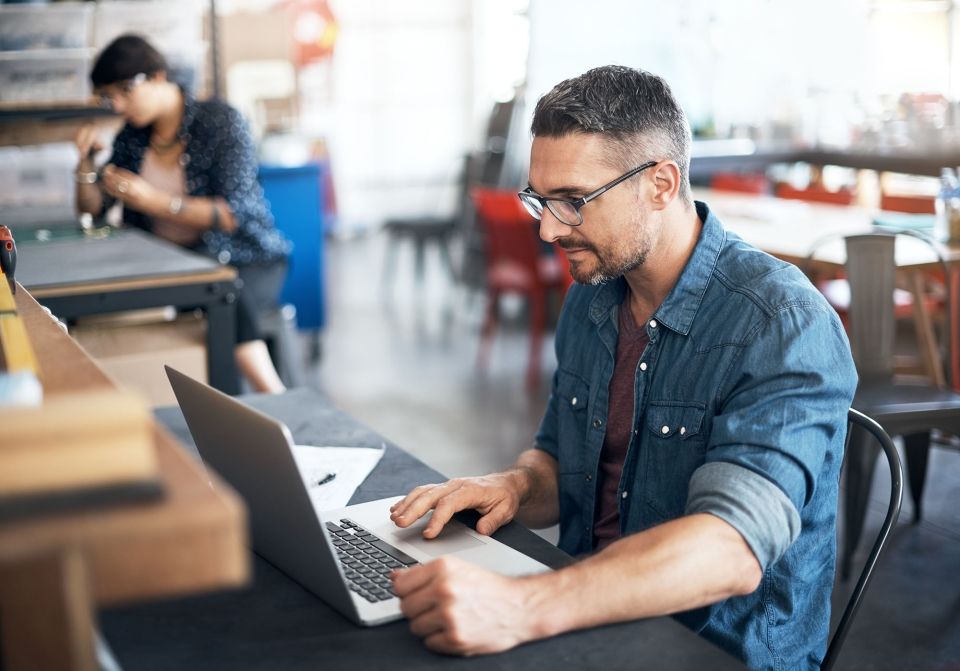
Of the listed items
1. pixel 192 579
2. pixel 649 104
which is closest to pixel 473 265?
pixel 649 104

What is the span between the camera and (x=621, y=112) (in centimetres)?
144

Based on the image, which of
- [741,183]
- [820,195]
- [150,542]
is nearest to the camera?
[150,542]

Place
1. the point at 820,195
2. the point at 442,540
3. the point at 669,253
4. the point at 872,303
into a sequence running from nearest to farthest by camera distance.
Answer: the point at 442,540 < the point at 669,253 < the point at 872,303 < the point at 820,195

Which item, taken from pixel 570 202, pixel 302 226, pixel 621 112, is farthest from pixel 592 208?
pixel 302 226

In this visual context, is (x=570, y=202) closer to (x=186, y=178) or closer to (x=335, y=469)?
(x=335, y=469)

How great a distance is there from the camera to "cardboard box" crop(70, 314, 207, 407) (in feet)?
9.52

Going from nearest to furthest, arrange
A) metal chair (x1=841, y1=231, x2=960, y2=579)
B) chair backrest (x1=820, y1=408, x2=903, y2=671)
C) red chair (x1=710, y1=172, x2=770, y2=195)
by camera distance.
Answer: chair backrest (x1=820, y1=408, x2=903, y2=671) < metal chair (x1=841, y1=231, x2=960, y2=579) < red chair (x1=710, y1=172, x2=770, y2=195)

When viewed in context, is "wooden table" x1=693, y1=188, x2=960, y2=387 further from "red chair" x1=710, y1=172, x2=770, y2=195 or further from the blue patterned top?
the blue patterned top

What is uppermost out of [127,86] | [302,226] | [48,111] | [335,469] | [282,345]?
[127,86]

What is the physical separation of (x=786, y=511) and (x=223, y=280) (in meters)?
1.88

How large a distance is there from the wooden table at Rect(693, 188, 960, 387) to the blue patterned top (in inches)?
61.7

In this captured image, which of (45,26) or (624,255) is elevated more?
(45,26)

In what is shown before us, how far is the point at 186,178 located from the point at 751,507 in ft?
9.59

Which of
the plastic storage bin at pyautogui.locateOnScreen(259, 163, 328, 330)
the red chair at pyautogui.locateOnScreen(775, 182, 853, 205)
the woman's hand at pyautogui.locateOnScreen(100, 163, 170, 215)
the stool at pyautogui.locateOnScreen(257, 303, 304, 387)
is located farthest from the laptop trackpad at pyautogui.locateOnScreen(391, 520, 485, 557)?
the red chair at pyautogui.locateOnScreen(775, 182, 853, 205)
